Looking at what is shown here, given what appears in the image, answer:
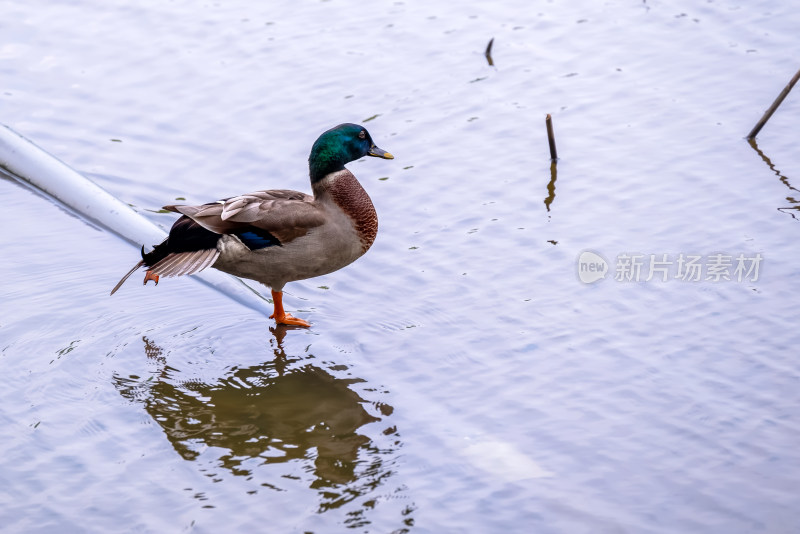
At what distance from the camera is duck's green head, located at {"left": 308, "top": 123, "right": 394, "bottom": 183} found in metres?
6.28

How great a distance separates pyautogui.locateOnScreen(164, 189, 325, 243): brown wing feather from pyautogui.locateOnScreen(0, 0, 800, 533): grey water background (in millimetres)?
677

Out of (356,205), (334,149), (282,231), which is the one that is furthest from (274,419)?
(334,149)

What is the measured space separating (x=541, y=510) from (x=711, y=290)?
2.36 meters

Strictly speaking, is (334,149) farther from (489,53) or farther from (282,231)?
(489,53)

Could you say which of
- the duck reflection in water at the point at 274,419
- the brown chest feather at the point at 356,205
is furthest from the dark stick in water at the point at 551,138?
the duck reflection in water at the point at 274,419

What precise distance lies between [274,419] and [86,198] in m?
2.77

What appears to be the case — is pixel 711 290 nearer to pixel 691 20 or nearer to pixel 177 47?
pixel 691 20

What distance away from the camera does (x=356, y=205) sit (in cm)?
623

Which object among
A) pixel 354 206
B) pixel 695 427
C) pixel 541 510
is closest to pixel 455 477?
pixel 541 510

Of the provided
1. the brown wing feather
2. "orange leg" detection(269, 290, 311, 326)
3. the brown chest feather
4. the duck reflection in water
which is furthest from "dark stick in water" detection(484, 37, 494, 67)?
the duck reflection in water

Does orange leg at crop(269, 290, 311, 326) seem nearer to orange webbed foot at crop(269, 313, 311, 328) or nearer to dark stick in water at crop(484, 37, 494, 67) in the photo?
orange webbed foot at crop(269, 313, 311, 328)

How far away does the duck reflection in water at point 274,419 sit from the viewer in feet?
16.4

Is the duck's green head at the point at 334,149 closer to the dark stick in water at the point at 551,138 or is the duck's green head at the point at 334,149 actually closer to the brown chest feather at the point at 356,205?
the brown chest feather at the point at 356,205

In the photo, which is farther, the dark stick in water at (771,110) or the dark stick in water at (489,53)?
the dark stick in water at (489,53)
